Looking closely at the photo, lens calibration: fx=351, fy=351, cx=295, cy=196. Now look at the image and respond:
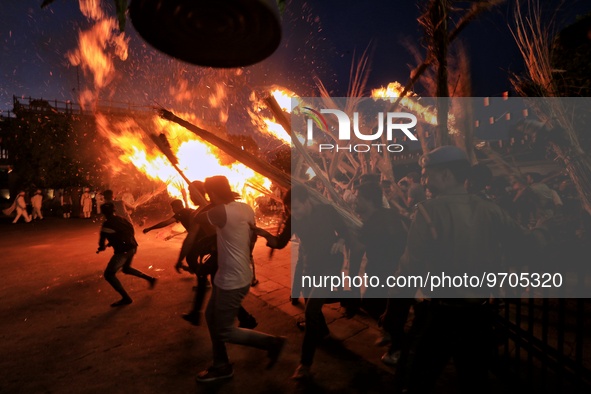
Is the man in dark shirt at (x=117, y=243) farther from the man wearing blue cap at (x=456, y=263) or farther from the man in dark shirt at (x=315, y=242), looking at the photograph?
the man wearing blue cap at (x=456, y=263)

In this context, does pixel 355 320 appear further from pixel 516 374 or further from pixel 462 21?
pixel 462 21

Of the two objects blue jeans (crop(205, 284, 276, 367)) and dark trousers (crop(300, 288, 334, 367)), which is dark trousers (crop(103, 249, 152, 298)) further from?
dark trousers (crop(300, 288, 334, 367))

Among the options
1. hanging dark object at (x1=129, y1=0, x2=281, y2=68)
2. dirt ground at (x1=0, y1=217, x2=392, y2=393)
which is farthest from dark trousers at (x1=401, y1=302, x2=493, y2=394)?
hanging dark object at (x1=129, y1=0, x2=281, y2=68)

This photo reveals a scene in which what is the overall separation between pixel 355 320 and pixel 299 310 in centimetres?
92

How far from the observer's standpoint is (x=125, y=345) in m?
4.39

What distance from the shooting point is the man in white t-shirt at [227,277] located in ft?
11.1

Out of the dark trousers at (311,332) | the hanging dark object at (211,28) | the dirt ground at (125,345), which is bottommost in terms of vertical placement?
the dirt ground at (125,345)

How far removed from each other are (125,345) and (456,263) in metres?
4.02

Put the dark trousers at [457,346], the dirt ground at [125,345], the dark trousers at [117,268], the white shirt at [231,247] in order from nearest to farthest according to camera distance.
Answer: the dark trousers at [457,346], the white shirt at [231,247], the dirt ground at [125,345], the dark trousers at [117,268]

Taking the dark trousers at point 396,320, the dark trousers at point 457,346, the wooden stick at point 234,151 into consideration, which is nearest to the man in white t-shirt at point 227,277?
the dark trousers at point 396,320

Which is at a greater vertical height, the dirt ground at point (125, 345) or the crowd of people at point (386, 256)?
the crowd of people at point (386, 256)

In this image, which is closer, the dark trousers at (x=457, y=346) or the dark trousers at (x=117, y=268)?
the dark trousers at (x=457, y=346)

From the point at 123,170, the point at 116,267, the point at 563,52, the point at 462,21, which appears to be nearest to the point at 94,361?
the point at 116,267

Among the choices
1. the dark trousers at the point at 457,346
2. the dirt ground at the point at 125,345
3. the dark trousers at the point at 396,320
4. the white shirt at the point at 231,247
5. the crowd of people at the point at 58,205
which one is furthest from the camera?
the crowd of people at the point at 58,205
